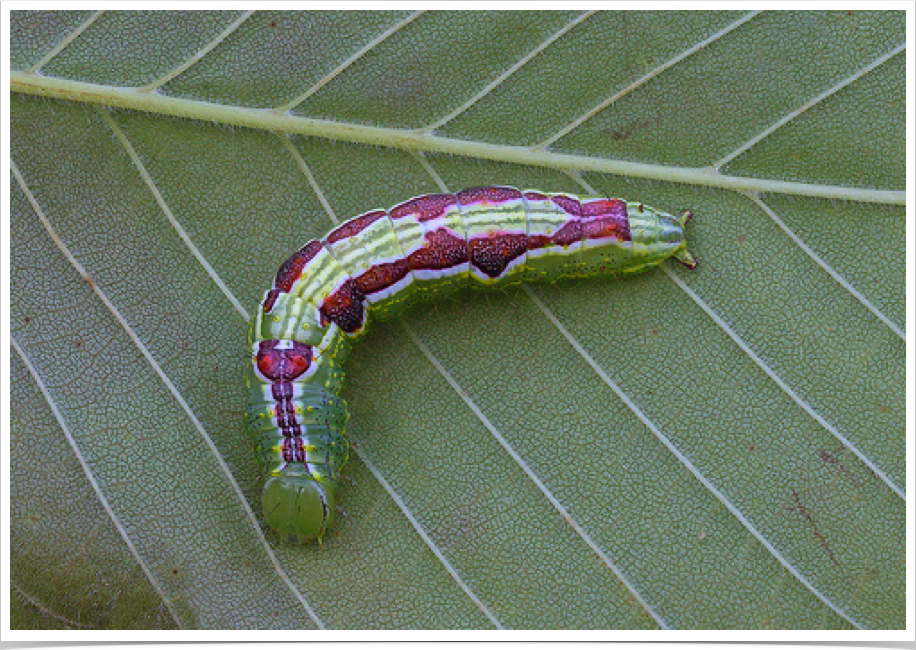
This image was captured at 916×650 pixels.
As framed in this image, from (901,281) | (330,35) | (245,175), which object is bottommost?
(901,281)

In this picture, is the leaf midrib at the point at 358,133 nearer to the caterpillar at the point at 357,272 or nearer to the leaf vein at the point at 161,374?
the caterpillar at the point at 357,272

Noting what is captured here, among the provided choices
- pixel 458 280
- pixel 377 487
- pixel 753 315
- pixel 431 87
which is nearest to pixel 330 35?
pixel 431 87

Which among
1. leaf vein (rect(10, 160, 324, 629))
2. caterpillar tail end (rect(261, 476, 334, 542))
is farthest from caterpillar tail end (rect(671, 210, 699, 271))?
leaf vein (rect(10, 160, 324, 629))

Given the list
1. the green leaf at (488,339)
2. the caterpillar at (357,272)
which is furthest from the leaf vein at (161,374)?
the caterpillar at (357,272)

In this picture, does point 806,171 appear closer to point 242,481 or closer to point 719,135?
Answer: point 719,135

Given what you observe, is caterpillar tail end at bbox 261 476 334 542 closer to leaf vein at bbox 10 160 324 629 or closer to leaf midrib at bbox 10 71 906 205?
leaf vein at bbox 10 160 324 629

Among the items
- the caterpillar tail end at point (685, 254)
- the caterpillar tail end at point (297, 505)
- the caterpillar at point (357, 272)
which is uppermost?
the caterpillar at point (357, 272)

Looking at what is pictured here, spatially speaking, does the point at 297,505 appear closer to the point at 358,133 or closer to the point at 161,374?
the point at 161,374
